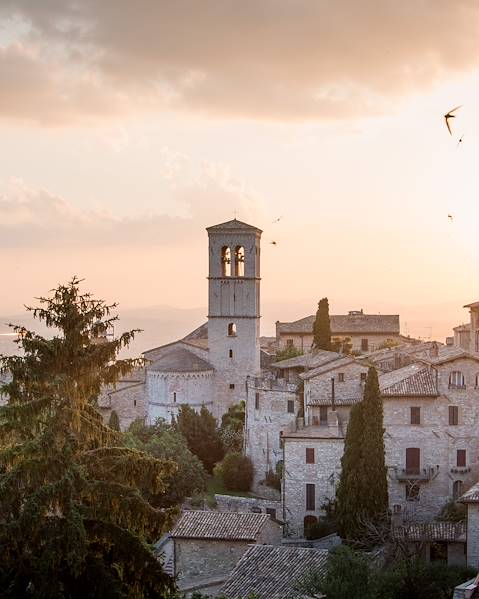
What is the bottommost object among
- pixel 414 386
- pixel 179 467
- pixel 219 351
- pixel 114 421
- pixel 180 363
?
pixel 179 467

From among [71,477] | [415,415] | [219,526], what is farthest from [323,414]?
[71,477]

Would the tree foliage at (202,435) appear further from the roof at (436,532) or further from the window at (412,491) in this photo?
the roof at (436,532)

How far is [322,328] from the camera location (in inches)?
2158

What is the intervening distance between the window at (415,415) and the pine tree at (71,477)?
1966 cm

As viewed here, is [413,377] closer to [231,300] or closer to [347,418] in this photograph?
[347,418]

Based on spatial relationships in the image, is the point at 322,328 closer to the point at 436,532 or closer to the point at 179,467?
the point at 179,467

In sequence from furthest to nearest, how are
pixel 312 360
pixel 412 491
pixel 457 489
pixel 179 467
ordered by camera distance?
pixel 312 360 < pixel 179 467 < pixel 457 489 < pixel 412 491

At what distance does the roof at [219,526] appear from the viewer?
3009 centimetres

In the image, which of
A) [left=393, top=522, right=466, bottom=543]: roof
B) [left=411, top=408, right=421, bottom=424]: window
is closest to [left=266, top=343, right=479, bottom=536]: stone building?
[left=411, top=408, right=421, bottom=424]: window


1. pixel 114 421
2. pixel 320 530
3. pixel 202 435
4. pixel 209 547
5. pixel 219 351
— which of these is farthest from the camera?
pixel 219 351

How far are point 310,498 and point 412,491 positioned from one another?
4.16 meters

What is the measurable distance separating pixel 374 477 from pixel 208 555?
6827 mm

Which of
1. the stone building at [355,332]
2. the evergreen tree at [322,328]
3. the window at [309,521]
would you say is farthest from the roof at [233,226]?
the window at [309,521]

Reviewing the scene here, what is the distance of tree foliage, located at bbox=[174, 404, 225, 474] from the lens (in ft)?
155
